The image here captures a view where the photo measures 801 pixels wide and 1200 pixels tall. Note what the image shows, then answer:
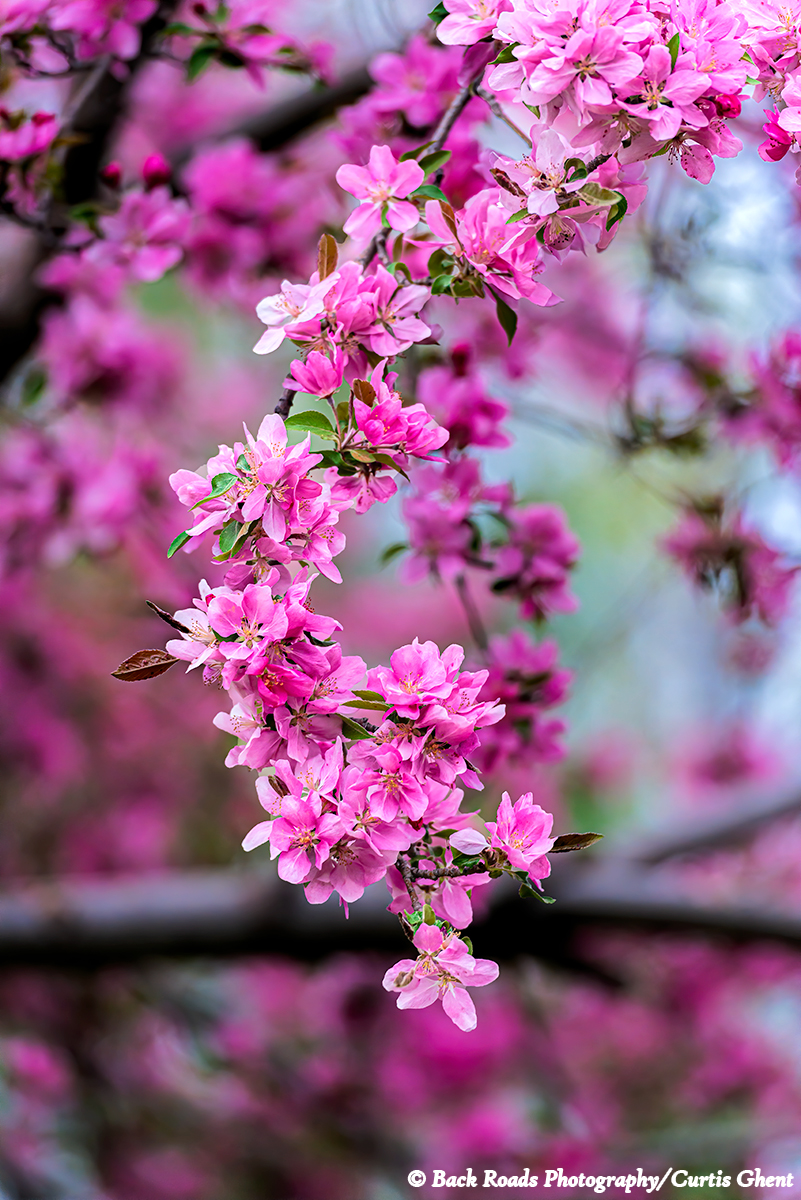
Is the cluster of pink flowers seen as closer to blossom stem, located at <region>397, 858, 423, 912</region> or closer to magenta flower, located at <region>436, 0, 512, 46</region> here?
blossom stem, located at <region>397, 858, 423, 912</region>

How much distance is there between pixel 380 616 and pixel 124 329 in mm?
2000

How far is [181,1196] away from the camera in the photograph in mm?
2332

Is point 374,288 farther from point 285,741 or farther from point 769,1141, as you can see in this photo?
point 769,1141

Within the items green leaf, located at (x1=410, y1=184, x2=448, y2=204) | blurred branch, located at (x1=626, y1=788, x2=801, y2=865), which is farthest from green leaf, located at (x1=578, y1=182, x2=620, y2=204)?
blurred branch, located at (x1=626, y1=788, x2=801, y2=865)

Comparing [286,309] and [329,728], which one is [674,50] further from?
[329,728]

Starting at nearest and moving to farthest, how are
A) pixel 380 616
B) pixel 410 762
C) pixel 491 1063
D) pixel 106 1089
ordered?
pixel 410 762 → pixel 106 1089 → pixel 491 1063 → pixel 380 616

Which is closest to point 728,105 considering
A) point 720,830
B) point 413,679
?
point 413,679

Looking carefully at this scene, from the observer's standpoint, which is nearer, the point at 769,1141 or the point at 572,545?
the point at 572,545

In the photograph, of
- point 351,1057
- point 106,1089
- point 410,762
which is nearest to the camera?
point 410,762

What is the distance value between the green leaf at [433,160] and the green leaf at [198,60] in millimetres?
493

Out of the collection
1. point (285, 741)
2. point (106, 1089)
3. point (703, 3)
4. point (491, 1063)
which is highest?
point (703, 3)

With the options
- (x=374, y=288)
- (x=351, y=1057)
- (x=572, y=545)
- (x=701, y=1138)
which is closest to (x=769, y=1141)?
(x=701, y=1138)

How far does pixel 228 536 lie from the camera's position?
58cm

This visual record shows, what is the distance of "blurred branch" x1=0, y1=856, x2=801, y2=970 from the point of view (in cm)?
144
